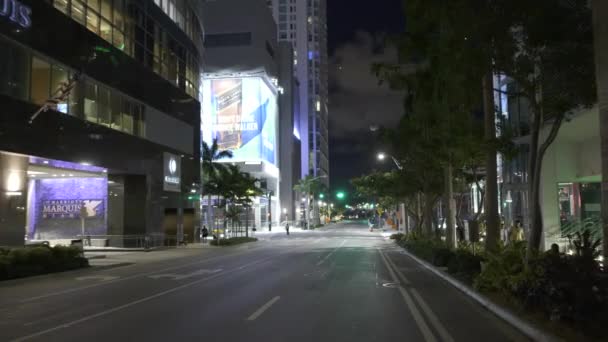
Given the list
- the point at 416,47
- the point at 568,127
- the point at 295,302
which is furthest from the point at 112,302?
the point at 568,127

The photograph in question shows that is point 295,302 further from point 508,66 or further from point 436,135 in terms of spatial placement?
point 436,135

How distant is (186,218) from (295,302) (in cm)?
3473

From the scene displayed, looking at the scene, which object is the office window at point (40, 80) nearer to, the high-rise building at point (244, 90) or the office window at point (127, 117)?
the office window at point (127, 117)

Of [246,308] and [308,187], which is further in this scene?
[308,187]

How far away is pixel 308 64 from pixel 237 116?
291ft

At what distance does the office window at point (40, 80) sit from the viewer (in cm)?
2505

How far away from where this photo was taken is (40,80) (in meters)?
25.6

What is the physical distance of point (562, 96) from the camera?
36.7 feet

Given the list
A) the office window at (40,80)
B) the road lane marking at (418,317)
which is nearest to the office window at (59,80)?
the office window at (40,80)

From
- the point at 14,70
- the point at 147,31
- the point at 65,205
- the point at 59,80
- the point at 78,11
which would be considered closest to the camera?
the point at 14,70

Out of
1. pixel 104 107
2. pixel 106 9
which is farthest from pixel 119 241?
pixel 106 9

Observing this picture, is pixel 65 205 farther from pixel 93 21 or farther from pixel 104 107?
pixel 93 21

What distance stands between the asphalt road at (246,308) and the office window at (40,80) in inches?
380

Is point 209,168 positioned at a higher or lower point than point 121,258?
higher
